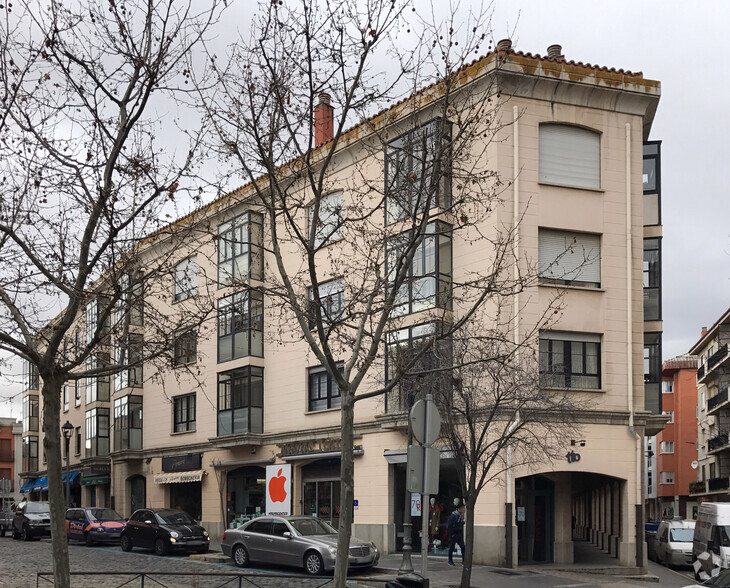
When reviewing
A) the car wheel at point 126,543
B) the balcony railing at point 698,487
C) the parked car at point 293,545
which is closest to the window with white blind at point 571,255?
the parked car at point 293,545

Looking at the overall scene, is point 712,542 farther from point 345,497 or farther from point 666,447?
point 666,447

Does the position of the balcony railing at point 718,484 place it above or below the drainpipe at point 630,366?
below

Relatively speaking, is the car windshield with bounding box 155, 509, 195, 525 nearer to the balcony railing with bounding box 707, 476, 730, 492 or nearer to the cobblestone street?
the cobblestone street

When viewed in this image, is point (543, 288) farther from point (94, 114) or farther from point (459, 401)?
point (94, 114)

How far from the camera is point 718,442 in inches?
2388

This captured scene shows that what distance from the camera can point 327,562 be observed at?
21.8 metres

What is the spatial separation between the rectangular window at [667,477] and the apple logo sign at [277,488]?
170 ft

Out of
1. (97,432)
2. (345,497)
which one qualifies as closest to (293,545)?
(345,497)

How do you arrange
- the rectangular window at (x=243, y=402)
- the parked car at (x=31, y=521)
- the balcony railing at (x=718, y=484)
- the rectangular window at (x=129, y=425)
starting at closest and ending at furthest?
the rectangular window at (x=243, y=402) → the parked car at (x=31, y=521) → the rectangular window at (x=129, y=425) → the balcony railing at (x=718, y=484)

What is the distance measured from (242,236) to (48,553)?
12.6m

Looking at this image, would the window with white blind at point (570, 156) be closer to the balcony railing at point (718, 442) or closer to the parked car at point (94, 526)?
the parked car at point (94, 526)

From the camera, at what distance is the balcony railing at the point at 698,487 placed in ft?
214

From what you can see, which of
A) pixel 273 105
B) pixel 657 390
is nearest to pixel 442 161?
pixel 273 105

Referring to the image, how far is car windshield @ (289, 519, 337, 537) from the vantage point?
23172mm
